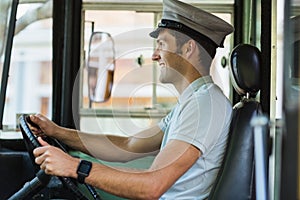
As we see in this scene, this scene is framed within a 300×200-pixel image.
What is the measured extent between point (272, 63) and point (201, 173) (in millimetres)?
920

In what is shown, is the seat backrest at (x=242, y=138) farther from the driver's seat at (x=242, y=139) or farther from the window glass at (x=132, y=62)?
the window glass at (x=132, y=62)

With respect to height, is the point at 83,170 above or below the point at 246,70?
below

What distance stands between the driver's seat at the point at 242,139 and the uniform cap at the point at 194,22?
0.58ft

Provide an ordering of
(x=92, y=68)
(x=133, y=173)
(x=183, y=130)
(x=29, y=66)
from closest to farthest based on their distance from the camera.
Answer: (x=133, y=173), (x=183, y=130), (x=92, y=68), (x=29, y=66)

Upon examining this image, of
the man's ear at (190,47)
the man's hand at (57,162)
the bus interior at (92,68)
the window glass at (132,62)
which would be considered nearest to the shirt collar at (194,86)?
the man's ear at (190,47)

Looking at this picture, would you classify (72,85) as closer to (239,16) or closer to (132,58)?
(132,58)

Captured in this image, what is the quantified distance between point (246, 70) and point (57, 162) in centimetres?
83

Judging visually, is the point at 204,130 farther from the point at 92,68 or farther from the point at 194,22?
the point at 92,68

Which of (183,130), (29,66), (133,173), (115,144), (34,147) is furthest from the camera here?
(29,66)

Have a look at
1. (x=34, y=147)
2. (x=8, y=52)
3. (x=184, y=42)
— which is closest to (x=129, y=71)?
(x=8, y=52)

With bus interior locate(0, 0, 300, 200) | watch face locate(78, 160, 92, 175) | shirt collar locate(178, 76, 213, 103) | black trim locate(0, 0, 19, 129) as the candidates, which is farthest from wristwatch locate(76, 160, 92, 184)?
black trim locate(0, 0, 19, 129)

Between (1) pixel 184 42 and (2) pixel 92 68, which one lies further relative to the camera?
(2) pixel 92 68

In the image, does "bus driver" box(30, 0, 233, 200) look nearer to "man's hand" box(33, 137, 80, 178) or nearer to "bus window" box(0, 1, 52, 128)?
"man's hand" box(33, 137, 80, 178)

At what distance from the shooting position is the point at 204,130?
2.19 meters
